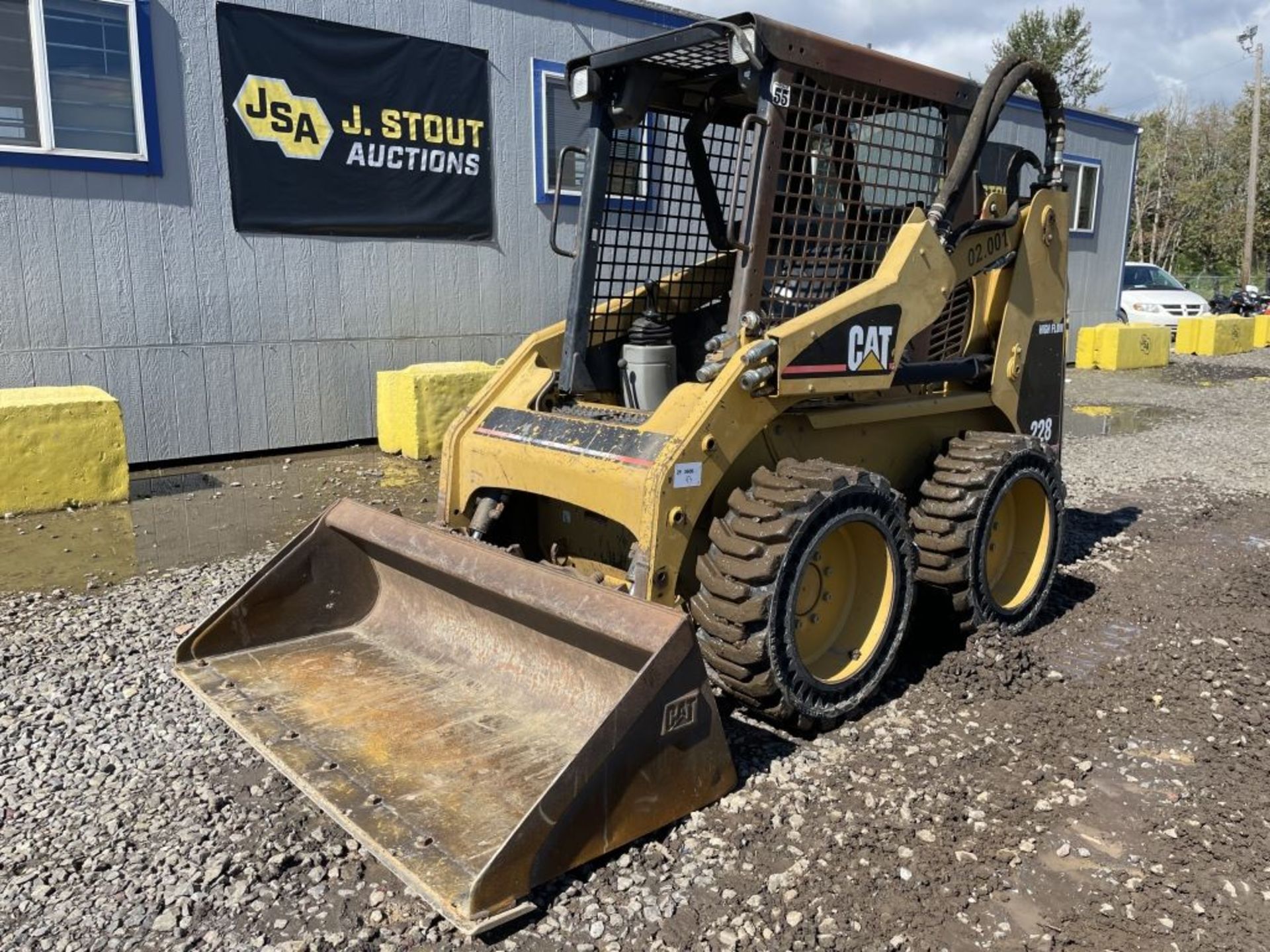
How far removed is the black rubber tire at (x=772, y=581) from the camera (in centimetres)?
342

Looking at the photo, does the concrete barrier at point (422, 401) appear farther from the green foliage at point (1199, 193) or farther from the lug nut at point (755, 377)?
the green foliage at point (1199, 193)

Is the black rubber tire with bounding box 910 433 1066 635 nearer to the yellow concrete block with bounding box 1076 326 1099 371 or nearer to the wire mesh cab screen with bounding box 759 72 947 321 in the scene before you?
the wire mesh cab screen with bounding box 759 72 947 321

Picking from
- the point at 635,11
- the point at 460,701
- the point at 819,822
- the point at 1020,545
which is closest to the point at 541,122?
the point at 635,11

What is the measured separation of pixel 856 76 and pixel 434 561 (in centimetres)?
249

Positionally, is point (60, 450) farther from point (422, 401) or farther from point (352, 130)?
point (352, 130)

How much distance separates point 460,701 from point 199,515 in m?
4.02

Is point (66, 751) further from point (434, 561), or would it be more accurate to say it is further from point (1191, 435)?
point (1191, 435)

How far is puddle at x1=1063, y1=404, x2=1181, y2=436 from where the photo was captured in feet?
35.5

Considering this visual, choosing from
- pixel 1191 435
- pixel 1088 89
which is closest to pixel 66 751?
pixel 1191 435

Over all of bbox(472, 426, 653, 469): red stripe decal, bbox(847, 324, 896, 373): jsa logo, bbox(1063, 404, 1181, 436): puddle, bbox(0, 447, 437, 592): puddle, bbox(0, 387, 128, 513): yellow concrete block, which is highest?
bbox(847, 324, 896, 373): jsa logo

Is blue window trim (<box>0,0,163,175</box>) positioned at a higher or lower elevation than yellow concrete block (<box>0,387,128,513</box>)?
higher

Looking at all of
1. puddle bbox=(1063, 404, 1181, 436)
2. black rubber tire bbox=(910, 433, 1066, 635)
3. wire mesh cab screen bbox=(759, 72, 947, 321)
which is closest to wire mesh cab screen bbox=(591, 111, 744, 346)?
wire mesh cab screen bbox=(759, 72, 947, 321)

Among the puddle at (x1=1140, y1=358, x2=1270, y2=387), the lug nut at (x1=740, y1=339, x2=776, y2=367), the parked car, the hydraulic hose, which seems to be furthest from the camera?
the parked car

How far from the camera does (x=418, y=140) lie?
8.99 meters
